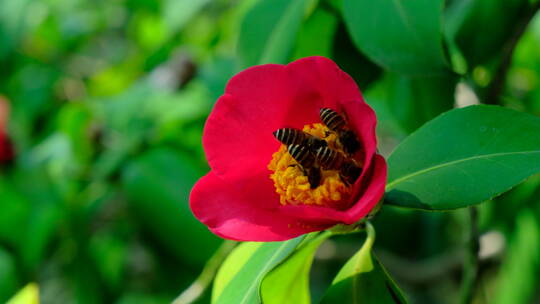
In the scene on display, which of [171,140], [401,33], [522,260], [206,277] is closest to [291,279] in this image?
[401,33]

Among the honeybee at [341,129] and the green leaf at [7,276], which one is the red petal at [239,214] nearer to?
the honeybee at [341,129]

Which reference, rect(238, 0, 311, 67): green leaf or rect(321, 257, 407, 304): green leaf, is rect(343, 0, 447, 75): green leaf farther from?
rect(321, 257, 407, 304): green leaf

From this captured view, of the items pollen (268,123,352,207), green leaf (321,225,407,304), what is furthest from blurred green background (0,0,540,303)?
green leaf (321,225,407,304)

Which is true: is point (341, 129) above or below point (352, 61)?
above

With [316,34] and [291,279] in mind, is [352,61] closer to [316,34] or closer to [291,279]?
[316,34]

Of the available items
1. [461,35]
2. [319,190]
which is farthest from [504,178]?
[461,35]
